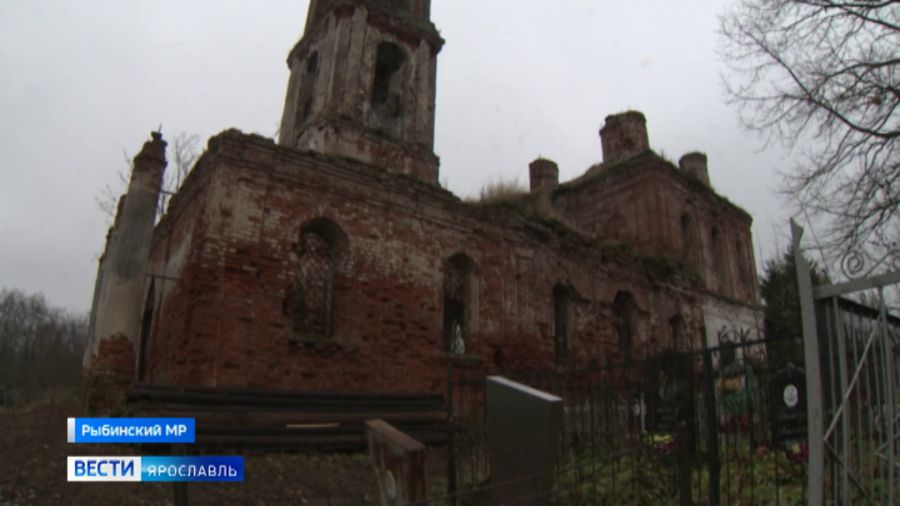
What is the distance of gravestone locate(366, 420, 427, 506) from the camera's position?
4180 mm

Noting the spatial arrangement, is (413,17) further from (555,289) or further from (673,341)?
(673,341)

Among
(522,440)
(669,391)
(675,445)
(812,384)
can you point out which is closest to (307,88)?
(669,391)

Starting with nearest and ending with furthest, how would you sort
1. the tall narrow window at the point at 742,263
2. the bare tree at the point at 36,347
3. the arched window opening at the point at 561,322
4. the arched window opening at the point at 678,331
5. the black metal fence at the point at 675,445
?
the black metal fence at the point at 675,445 → the arched window opening at the point at 561,322 → the arched window opening at the point at 678,331 → the tall narrow window at the point at 742,263 → the bare tree at the point at 36,347

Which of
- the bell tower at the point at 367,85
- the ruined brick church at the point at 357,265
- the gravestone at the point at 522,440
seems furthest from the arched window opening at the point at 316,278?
the gravestone at the point at 522,440

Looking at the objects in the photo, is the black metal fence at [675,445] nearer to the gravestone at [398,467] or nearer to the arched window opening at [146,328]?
the gravestone at [398,467]

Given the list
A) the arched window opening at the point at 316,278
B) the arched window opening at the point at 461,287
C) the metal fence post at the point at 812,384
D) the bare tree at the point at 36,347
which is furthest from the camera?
the bare tree at the point at 36,347

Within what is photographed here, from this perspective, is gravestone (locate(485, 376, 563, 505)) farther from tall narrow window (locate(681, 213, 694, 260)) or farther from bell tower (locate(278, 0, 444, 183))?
tall narrow window (locate(681, 213, 694, 260))

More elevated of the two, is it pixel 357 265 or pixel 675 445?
pixel 357 265

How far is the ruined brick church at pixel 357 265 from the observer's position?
9945 millimetres

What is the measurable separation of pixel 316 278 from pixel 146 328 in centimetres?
489
